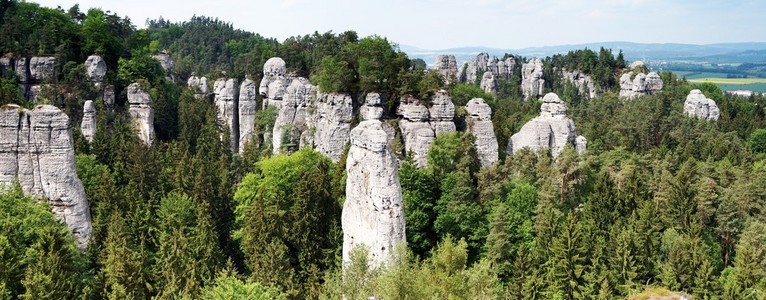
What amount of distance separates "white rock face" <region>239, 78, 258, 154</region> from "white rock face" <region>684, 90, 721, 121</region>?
58.9 meters

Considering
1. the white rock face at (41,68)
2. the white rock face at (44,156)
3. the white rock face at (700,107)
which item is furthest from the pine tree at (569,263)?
the white rock face at (700,107)

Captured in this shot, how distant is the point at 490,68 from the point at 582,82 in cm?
2788

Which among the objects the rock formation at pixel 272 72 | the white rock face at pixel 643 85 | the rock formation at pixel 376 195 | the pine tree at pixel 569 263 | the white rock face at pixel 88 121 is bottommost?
the pine tree at pixel 569 263

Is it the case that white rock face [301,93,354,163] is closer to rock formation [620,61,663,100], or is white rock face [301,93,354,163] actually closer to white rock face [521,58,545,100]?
rock formation [620,61,663,100]

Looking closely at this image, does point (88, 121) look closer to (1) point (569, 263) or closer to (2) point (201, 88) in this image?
(2) point (201, 88)

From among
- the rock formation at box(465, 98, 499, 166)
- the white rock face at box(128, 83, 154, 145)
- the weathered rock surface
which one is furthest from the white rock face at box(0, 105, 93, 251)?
the weathered rock surface

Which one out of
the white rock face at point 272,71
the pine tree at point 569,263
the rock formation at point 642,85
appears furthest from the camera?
the rock formation at point 642,85

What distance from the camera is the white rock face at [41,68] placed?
2416 inches

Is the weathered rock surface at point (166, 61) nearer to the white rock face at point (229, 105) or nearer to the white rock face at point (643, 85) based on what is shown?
the white rock face at point (229, 105)

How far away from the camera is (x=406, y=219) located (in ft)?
129

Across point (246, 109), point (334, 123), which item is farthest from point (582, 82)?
point (334, 123)

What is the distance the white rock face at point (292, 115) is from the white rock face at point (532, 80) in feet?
252

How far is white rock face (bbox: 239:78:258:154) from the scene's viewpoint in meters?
75.3

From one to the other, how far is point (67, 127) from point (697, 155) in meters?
58.5
